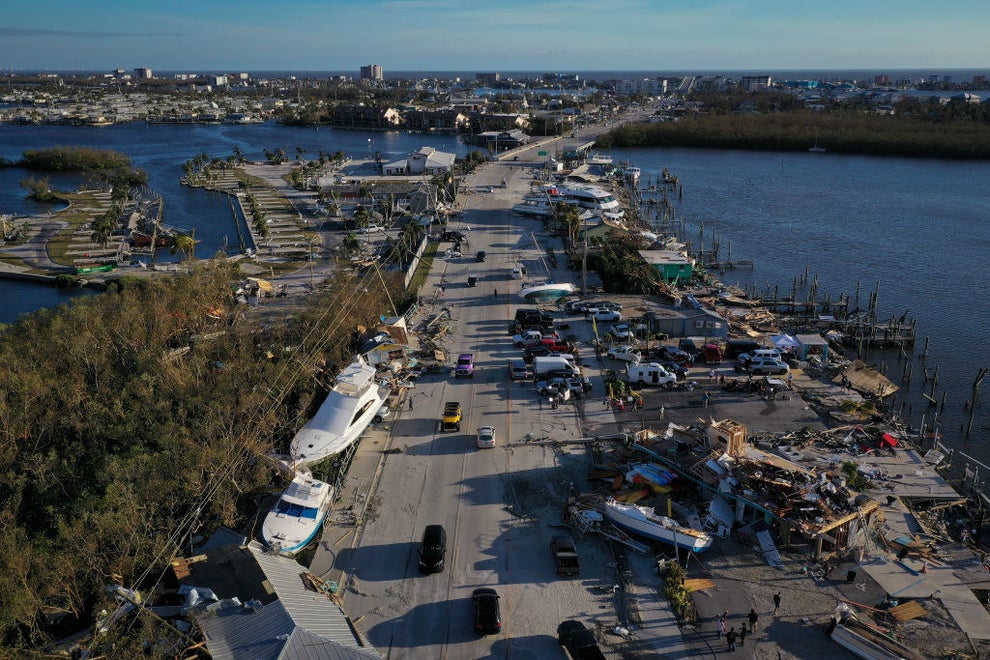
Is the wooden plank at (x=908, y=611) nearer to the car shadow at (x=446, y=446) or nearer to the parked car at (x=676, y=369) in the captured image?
the car shadow at (x=446, y=446)

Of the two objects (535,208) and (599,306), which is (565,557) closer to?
(599,306)

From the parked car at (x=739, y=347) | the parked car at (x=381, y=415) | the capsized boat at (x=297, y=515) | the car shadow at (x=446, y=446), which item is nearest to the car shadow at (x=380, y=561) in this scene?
the capsized boat at (x=297, y=515)

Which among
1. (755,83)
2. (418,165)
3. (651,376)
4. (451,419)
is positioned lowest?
(451,419)

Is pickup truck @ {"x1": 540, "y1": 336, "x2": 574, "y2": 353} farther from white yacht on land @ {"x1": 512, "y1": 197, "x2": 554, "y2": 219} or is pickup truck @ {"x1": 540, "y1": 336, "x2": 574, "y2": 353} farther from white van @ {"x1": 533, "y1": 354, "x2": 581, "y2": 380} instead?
white yacht on land @ {"x1": 512, "y1": 197, "x2": 554, "y2": 219}

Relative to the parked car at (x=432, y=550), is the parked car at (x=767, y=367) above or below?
above

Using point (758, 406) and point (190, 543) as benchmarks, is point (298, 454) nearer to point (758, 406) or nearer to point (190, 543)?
point (190, 543)

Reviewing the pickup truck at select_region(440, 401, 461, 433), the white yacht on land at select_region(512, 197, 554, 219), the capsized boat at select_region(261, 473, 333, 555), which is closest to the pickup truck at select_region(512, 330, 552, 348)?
the pickup truck at select_region(440, 401, 461, 433)

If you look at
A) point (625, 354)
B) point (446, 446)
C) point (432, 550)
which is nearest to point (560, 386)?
point (625, 354)
